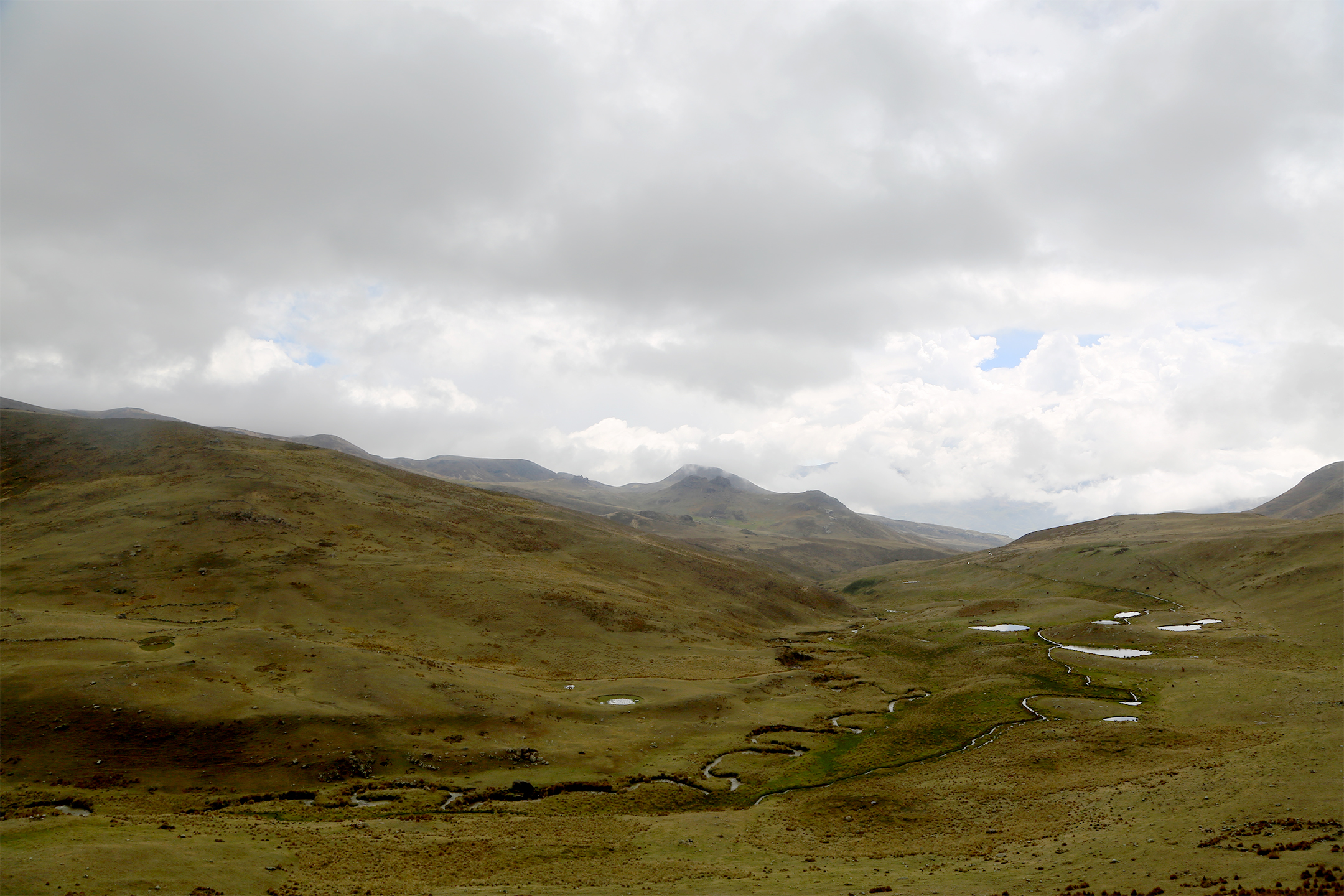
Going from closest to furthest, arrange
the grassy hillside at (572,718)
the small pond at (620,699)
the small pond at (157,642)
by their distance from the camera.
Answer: the grassy hillside at (572,718), the small pond at (157,642), the small pond at (620,699)

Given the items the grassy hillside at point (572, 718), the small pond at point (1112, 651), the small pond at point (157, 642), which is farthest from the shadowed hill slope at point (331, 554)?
the small pond at point (1112, 651)

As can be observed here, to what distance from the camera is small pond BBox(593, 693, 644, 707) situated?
2721 inches

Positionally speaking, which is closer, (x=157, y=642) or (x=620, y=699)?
(x=157, y=642)

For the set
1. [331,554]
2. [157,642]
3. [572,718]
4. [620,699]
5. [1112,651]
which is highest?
[331,554]

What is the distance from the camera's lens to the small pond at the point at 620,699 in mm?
69125

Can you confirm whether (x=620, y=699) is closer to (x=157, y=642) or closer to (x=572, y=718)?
(x=572, y=718)

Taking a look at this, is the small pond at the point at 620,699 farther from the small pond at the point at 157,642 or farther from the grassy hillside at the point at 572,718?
the small pond at the point at 157,642

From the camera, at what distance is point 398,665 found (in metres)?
66.8

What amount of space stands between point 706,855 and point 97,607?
267ft

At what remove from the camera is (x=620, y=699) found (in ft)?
234

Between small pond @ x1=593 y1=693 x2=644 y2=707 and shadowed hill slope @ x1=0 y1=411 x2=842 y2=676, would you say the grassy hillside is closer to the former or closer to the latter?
small pond @ x1=593 y1=693 x2=644 y2=707

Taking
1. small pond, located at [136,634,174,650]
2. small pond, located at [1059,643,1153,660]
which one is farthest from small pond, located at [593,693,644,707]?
small pond, located at [1059,643,1153,660]

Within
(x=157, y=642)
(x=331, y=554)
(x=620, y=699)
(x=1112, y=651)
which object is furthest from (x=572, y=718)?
(x=1112, y=651)

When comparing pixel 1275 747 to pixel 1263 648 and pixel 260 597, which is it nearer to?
pixel 1263 648
